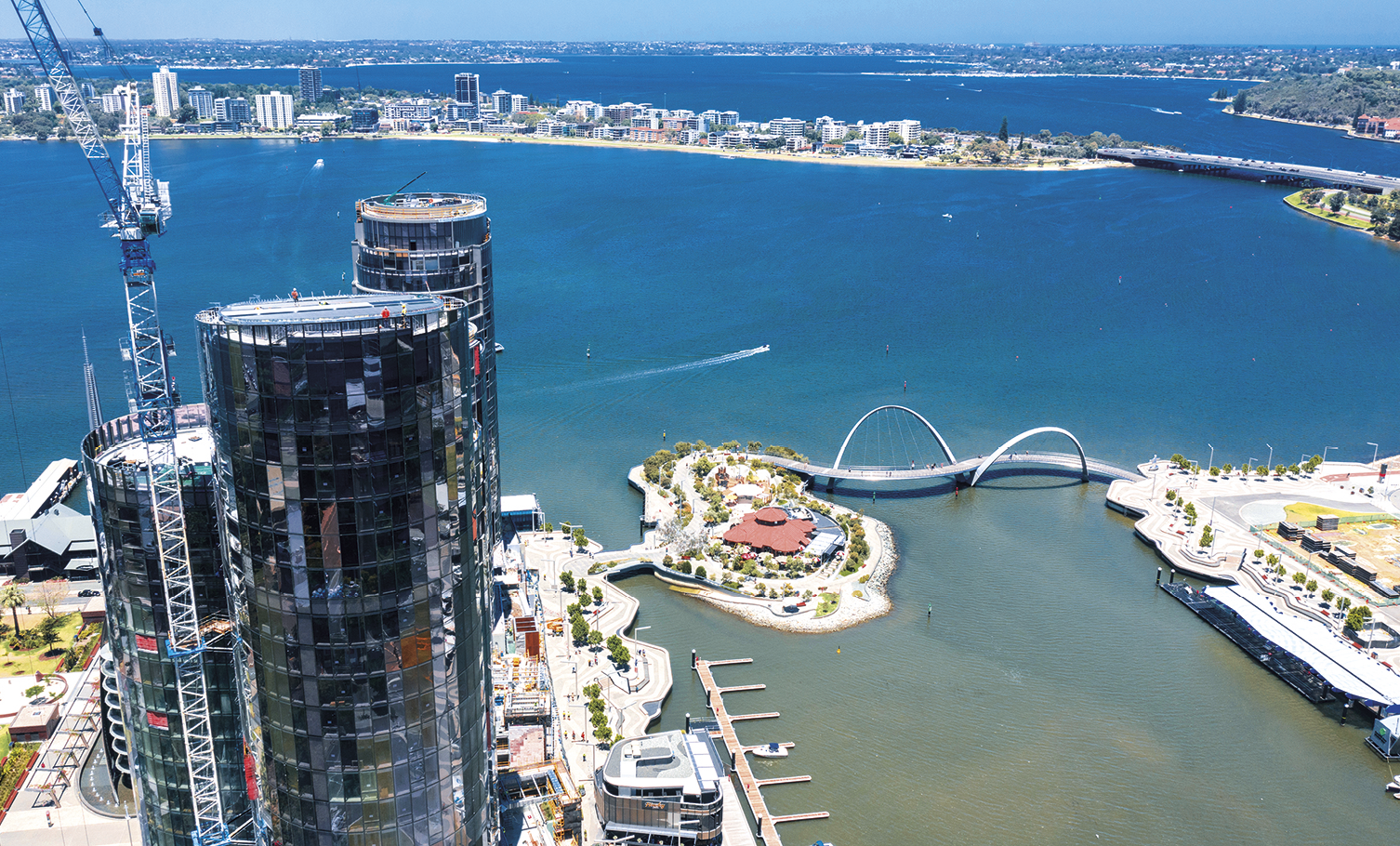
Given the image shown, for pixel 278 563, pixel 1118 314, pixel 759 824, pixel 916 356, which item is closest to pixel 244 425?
pixel 278 563

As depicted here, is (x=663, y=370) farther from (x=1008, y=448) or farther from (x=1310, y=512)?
(x=1310, y=512)

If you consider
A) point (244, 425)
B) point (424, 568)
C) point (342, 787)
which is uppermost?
point (244, 425)

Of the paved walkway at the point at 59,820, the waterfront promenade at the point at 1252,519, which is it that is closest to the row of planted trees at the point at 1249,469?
the waterfront promenade at the point at 1252,519

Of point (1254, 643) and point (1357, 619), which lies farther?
point (1254, 643)

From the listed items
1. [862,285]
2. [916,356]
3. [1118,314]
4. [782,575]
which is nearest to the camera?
[782,575]

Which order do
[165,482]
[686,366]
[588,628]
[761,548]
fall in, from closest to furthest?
[165,482] → [588,628] → [761,548] → [686,366]

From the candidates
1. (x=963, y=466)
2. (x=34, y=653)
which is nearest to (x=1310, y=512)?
(x=963, y=466)

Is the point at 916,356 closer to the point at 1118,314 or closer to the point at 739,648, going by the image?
the point at 1118,314

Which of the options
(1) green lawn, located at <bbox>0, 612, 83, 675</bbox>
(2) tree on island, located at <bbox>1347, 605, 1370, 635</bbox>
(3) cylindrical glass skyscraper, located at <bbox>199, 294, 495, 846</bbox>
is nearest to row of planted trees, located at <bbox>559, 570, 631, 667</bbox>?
(1) green lawn, located at <bbox>0, 612, 83, 675</bbox>
